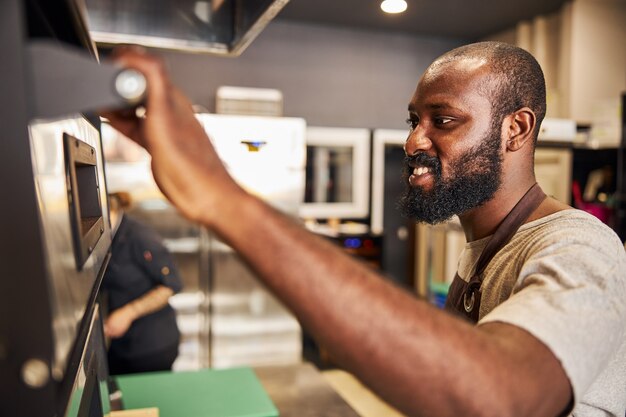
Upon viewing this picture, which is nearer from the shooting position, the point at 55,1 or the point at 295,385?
the point at 55,1

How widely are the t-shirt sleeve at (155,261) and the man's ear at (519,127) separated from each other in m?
2.05

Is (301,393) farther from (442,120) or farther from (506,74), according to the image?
(506,74)

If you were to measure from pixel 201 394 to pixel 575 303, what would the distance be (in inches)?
48.2

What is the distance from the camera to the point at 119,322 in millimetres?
2684

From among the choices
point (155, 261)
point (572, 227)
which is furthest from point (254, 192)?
point (572, 227)

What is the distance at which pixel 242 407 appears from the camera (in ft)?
5.00

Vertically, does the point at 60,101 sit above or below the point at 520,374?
above

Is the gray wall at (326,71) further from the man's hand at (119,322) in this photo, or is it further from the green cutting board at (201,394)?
the green cutting board at (201,394)

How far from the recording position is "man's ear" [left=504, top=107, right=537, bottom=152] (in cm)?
123

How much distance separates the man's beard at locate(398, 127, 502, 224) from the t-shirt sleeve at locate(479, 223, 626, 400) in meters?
0.36

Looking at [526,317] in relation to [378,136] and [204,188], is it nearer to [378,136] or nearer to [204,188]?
[204,188]

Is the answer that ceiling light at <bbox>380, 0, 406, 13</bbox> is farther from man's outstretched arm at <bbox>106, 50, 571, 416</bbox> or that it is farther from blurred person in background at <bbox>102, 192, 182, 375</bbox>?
blurred person in background at <bbox>102, 192, 182, 375</bbox>

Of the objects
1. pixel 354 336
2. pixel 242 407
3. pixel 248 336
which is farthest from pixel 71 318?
pixel 248 336

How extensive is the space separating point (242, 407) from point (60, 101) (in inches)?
48.9
